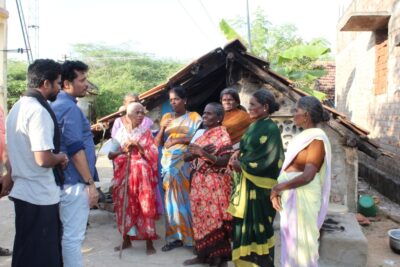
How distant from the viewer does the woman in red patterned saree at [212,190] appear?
4.04 m

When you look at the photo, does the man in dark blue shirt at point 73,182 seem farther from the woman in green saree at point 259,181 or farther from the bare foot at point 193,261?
the bare foot at point 193,261

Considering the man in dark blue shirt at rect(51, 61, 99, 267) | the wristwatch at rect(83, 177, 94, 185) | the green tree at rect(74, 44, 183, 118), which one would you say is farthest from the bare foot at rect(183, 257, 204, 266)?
the green tree at rect(74, 44, 183, 118)

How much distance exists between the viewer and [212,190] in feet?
13.5

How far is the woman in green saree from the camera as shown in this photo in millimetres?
3525

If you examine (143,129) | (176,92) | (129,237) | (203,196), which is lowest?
(129,237)

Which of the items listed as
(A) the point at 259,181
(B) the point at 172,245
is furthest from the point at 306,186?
(B) the point at 172,245

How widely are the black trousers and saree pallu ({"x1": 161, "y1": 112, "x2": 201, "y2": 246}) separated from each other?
2.04 metres

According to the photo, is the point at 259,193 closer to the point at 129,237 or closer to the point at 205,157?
the point at 205,157

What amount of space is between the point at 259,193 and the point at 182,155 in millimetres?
1381

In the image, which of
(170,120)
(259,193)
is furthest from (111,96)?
(259,193)

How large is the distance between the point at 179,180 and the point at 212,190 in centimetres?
77

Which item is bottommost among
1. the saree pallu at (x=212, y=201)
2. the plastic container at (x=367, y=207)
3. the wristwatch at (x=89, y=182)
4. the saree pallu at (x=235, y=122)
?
the plastic container at (x=367, y=207)

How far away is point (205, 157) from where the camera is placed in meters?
3.93

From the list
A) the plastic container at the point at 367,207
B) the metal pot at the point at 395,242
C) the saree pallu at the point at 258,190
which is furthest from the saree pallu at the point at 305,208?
the plastic container at the point at 367,207
